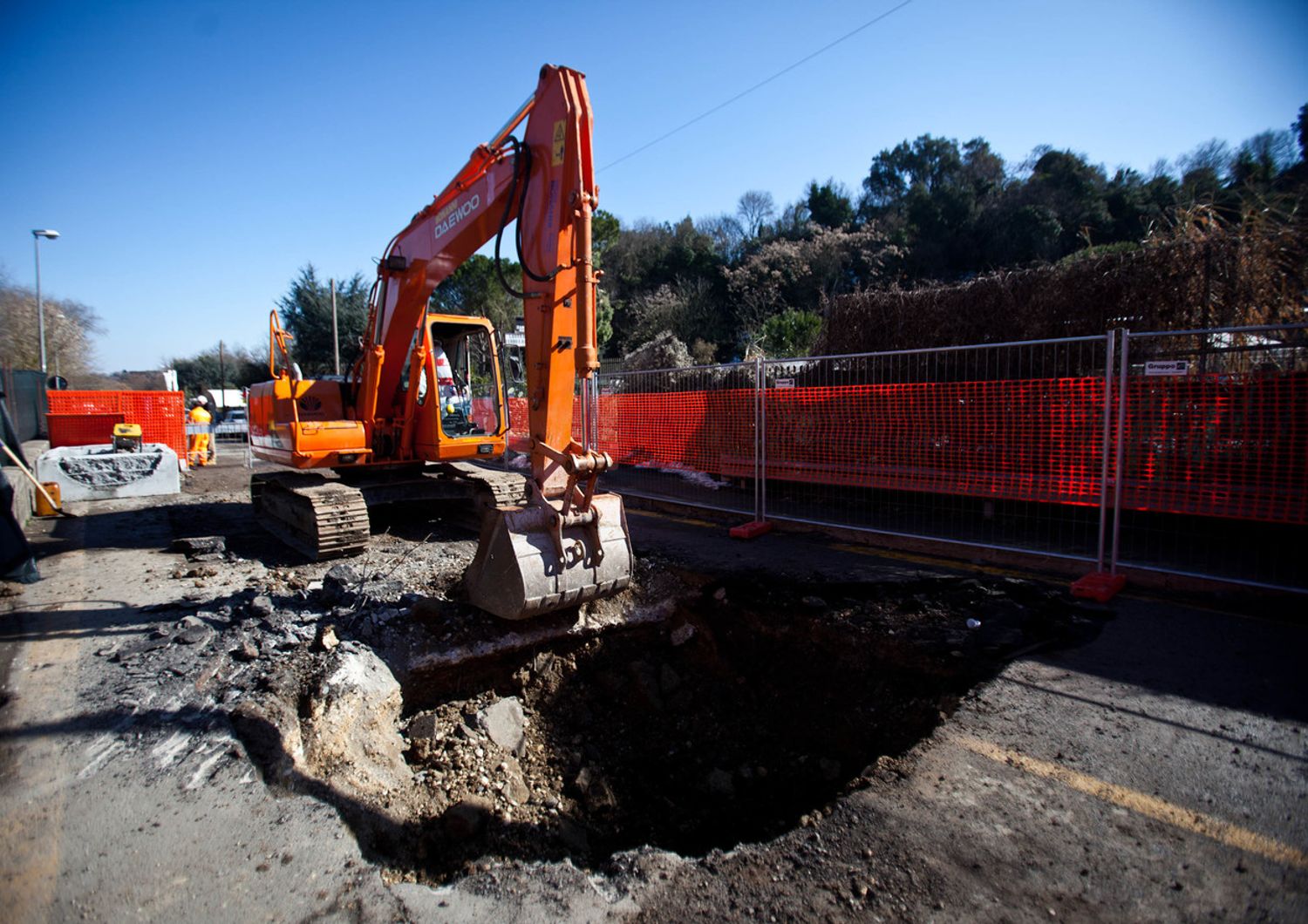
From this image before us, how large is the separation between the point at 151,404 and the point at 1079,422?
18449 millimetres

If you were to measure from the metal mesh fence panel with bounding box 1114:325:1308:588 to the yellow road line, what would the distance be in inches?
121

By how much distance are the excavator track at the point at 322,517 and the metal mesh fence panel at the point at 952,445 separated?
472 cm

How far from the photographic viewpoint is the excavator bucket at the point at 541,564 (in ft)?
13.3

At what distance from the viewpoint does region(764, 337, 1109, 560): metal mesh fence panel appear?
5.94 m

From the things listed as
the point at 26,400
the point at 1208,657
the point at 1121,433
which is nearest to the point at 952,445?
the point at 1121,433

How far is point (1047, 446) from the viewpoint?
6000mm

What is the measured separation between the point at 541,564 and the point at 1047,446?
4810 millimetres

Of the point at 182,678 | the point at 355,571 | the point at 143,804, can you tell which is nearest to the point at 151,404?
the point at 355,571

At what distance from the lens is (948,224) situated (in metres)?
28.7

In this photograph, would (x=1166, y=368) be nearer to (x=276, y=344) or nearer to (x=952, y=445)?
(x=952, y=445)

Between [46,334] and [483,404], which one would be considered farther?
[46,334]

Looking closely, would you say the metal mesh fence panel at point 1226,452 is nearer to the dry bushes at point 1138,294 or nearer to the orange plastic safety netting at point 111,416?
the dry bushes at point 1138,294

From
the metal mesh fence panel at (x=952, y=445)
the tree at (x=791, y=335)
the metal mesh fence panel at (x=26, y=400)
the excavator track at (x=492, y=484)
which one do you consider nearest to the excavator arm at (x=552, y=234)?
the excavator track at (x=492, y=484)

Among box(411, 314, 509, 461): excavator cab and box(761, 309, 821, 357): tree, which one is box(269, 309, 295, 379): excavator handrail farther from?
box(761, 309, 821, 357): tree
